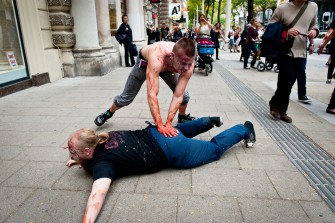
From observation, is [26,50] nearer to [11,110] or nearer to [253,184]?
[11,110]

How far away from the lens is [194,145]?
2.59m

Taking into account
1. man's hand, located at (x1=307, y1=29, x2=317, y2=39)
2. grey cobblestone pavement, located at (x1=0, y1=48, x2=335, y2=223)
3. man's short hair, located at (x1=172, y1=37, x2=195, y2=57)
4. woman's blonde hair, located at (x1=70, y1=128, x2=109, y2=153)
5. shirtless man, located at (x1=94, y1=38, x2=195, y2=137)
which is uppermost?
man's hand, located at (x1=307, y1=29, x2=317, y2=39)

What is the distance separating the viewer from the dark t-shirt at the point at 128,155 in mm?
2236

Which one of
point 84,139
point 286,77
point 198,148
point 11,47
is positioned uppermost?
point 11,47

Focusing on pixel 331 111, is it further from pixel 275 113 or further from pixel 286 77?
pixel 286 77

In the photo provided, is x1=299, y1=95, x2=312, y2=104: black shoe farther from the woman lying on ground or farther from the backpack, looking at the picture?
the woman lying on ground

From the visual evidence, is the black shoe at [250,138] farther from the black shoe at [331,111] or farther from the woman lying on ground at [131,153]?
the black shoe at [331,111]

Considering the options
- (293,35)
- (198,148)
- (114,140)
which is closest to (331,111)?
(293,35)

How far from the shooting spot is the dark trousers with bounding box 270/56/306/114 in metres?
3.97

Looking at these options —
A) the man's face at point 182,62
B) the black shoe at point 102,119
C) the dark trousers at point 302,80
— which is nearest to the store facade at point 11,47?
the black shoe at point 102,119

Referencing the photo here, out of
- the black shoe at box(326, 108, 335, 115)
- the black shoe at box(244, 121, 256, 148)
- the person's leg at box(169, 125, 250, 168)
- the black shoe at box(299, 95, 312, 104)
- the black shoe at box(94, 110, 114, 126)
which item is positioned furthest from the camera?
the black shoe at box(299, 95, 312, 104)

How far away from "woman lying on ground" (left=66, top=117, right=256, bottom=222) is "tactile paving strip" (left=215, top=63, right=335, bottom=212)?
2.40 ft

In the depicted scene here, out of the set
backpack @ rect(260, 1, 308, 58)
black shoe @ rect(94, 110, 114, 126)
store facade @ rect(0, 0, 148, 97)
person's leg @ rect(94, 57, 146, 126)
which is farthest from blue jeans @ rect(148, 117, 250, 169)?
store facade @ rect(0, 0, 148, 97)

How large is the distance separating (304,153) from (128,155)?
6.76 feet
